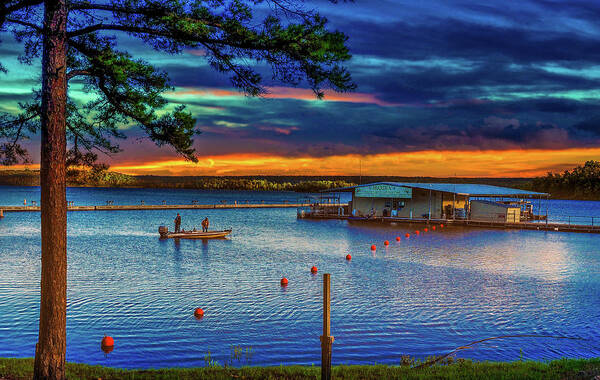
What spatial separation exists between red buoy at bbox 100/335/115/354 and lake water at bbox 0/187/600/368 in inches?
10.0

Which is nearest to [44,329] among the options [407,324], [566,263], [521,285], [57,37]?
[57,37]

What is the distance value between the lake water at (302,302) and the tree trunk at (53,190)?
4.15m

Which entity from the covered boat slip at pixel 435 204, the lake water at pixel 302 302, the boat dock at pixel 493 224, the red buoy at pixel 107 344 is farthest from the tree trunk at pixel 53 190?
the boat dock at pixel 493 224

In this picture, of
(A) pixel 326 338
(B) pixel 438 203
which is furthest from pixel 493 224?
(A) pixel 326 338

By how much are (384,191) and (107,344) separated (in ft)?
183

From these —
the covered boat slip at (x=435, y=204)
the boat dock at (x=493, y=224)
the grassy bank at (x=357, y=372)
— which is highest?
the covered boat slip at (x=435, y=204)

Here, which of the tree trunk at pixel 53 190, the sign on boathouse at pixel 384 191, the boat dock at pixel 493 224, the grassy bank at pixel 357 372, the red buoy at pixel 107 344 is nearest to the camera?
the tree trunk at pixel 53 190

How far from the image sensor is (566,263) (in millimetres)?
33781

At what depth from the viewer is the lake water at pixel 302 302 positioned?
13.9 m

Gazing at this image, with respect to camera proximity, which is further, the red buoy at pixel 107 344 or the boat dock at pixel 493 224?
the boat dock at pixel 493 224

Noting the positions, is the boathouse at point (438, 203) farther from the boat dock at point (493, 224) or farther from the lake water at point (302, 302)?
the lake water at point (302, 302)

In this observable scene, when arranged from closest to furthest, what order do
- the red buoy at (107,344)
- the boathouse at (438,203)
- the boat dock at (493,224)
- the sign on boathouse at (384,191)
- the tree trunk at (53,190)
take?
the tree trunk at (53,190)
the red buoy at (107,344)
the boat dock at (493,224)
the boathouse at (438,203)
the sign on boathouse at (384,191)

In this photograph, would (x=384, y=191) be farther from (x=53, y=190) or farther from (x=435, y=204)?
(x=53, y=190)

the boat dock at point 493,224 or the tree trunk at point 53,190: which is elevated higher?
the tree trunk at point 53,190
